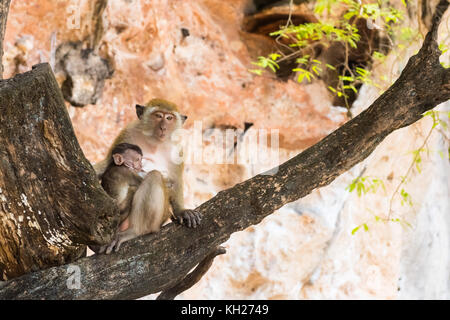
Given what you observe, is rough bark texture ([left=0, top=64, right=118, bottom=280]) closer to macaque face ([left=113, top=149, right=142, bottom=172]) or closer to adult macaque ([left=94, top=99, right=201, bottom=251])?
adult macaque ([left=94, top=99, right=201, bottom=251])

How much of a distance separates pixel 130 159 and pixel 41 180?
3.41 feet

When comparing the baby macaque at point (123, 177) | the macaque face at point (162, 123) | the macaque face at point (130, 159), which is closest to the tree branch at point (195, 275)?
the baby macaque at point (123, 177)

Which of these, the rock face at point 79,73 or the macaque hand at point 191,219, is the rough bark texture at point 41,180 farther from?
the rock face at point 79,73

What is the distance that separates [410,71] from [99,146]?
3.16 meters

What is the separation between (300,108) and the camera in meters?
5.97

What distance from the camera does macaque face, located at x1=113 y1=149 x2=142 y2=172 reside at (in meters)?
3.33

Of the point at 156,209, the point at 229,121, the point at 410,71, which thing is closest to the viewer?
the point at 410,71

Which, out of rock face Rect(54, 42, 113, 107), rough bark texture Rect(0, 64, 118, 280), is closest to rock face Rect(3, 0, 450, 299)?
rock face Rect(54, 42, 113, 107)

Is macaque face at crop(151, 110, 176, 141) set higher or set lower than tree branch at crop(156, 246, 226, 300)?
higher

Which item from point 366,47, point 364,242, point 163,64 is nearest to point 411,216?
point 364,242

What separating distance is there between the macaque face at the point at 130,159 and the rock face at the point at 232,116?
5.88ft

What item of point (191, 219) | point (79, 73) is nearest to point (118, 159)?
point (191, 219)

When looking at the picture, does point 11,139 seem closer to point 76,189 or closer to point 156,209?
point 76,189

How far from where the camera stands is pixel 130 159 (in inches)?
133
